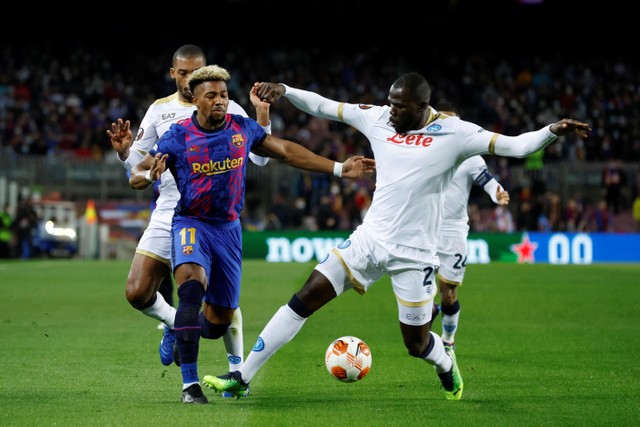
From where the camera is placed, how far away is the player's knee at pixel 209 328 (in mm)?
8273

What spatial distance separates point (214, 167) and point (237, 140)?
301mm

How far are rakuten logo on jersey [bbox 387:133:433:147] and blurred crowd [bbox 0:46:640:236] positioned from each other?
72.7ft

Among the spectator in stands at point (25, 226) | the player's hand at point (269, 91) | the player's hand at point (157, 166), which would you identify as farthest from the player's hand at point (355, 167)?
the spectator in stands at point (25, 226)

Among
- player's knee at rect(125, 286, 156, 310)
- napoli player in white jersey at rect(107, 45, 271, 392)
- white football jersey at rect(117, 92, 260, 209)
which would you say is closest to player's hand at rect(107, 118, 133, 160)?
napoli player in white jersey at rect(107, 45, 271, 392)

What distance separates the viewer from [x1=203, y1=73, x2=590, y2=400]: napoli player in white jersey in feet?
26.0

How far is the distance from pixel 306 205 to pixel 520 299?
1391cm

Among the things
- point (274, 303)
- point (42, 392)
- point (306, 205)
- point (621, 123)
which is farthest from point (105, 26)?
point (42, 392)

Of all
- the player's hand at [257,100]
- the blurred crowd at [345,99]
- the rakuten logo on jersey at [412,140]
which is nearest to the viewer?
the rakuten logo on jersey at [412,140]

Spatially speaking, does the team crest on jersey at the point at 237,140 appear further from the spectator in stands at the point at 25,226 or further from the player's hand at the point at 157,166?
the spectator in stands at the point at 25,226

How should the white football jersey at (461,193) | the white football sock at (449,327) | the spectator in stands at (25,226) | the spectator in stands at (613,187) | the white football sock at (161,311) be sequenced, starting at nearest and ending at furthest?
the white football sock at (161,311) < the white football sock at (449,327) < the white football jersey at (461,193) < the spectator in stands at (25,226) < the spectator in stands at (613,187)

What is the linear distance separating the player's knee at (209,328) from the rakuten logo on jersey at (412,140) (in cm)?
197

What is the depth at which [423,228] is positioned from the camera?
316 inches

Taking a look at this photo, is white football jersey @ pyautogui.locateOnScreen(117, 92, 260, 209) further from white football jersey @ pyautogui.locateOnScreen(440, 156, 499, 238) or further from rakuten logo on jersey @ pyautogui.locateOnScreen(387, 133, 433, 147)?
white football jersey @ pyautogui.locateOnScreen(440, 156, 499, 238)

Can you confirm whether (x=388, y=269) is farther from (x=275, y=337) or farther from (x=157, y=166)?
(x=157, y=166)
